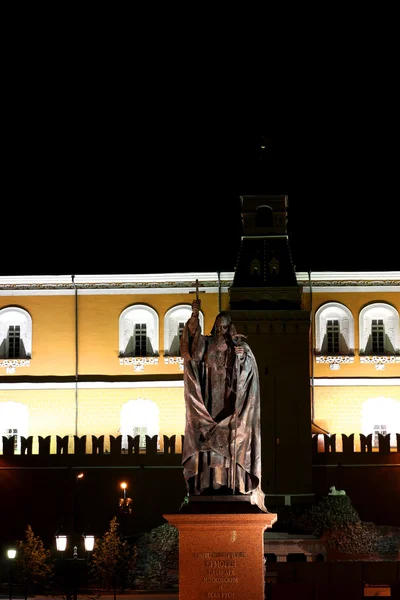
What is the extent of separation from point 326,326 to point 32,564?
18398mm

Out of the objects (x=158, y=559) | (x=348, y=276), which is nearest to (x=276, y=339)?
(x=348, y=276)

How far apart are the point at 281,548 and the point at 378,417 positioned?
1597 cm

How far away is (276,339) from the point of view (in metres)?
50.7

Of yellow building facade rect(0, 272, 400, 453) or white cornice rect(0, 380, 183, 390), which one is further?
white cornice rect(0, 380, 183, 390)

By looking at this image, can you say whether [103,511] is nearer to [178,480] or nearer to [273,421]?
[178,480]

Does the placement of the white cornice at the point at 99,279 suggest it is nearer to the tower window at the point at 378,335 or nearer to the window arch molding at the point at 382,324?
the window arch molding at the point at 382,324

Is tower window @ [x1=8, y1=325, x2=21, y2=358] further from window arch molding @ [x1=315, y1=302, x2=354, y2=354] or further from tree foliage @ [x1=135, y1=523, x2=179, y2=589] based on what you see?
tree foliage @ [x1=135, y1=523, x2=179, y2=589]

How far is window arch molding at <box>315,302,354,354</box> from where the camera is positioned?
5616 cm

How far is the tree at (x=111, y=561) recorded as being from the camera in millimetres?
42562

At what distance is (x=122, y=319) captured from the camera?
56.7 metres

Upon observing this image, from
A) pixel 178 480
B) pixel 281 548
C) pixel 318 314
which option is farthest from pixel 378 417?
pixel 281 548

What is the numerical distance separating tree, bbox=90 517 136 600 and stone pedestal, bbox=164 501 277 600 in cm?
2704

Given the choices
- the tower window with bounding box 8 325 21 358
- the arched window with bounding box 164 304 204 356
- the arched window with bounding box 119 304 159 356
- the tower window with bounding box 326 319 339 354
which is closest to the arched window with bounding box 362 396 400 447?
the tower window with bounding box 326 319 339 354

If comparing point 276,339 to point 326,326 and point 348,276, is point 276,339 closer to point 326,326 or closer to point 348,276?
point 326,326
